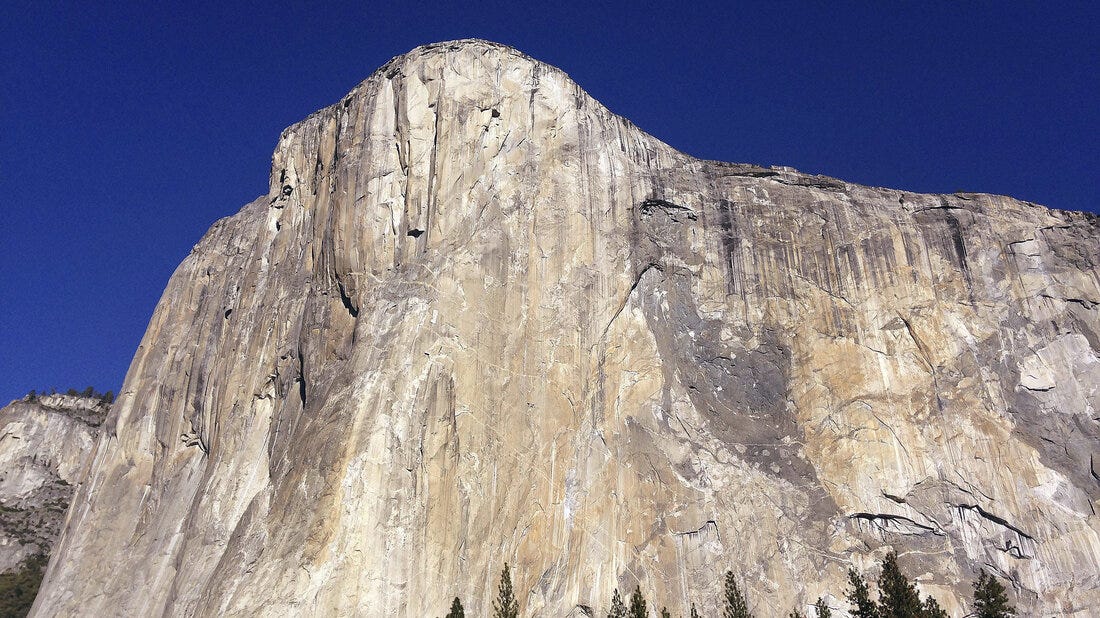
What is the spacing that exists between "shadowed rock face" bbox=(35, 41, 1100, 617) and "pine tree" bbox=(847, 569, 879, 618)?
711 millimetres

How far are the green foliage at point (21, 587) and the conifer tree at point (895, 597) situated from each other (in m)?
52.5

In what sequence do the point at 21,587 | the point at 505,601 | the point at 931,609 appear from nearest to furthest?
the point at 505,601 < the point at 931,609 < the point at 21,587

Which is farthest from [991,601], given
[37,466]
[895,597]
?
[37,466]

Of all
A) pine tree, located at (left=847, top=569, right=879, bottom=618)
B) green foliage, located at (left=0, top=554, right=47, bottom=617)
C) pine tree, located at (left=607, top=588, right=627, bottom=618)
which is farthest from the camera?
green foliage, located at (left=0, top=554, right=47, bottom=617)

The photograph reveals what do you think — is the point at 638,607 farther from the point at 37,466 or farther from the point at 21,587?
the point at 37,466

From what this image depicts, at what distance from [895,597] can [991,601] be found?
317 centimetres

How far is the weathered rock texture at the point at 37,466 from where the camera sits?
71125 millimetres

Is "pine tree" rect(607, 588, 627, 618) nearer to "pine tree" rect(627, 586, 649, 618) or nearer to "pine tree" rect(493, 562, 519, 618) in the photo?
"pine tree" rect(627, 586, 649, 618)

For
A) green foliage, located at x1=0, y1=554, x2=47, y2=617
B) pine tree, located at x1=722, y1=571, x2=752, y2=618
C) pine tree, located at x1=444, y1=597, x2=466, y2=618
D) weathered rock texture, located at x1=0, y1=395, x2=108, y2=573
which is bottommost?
pine tree, located at x1=444, y1=597, x2=466, y2=618

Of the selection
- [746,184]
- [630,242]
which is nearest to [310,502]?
[630,242]

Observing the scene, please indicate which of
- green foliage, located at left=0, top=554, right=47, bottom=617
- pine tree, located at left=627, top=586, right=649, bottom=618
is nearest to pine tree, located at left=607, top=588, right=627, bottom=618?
pine tree, located at left=627, top=586, right=649, bottom=618

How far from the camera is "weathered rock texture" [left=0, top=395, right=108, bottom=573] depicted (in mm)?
71125

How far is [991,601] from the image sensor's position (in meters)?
34.5

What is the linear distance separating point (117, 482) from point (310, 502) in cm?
2237
